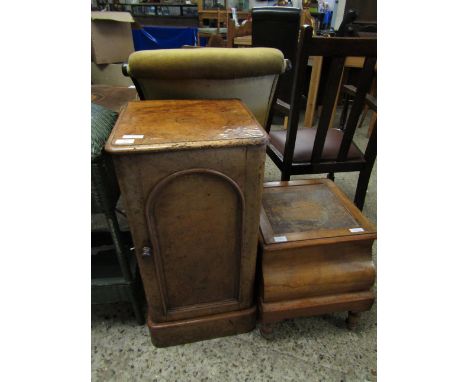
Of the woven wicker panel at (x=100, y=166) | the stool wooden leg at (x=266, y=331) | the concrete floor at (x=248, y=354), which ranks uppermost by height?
the woven wicker panel at (x=100, y=166)

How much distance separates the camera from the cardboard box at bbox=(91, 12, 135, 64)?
2279mm

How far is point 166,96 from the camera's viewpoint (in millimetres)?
1038

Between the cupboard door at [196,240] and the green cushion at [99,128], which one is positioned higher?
the green cushion at [99,128]

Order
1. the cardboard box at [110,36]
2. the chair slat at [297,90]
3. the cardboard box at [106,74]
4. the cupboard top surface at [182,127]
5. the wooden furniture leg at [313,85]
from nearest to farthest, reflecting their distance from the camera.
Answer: the cupboard top surface at [182,127] < the chair slat at [297,90] < the cardboard box at [110,36] < the cardboard box at [106,74] < the wooden furniture leg at [313,85]

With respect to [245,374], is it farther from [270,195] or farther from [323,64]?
[323,64]

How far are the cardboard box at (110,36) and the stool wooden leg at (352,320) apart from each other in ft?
8.20

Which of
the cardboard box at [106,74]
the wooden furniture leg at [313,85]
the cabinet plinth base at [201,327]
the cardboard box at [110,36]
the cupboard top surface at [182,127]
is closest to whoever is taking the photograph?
the cupboard top surface at [182,127]

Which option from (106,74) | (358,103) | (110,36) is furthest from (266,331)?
(110,36)

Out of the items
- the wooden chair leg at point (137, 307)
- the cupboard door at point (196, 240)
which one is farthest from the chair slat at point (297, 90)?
the wooden chair leg at point (137, 307)

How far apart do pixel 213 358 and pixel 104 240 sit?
0.69 meters

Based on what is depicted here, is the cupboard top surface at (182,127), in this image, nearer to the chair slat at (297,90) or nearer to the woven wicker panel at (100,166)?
the woven wicker panel at (100,166)

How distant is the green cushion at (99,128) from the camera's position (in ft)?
2.46

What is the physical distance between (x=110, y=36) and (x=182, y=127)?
2.22 metres

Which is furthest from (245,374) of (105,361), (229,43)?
(229,43)
